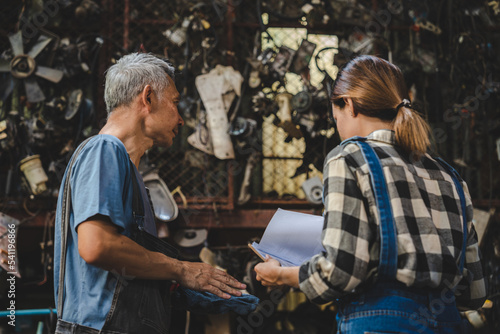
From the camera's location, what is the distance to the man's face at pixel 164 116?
2.15 m

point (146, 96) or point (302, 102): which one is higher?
point (302, 102)

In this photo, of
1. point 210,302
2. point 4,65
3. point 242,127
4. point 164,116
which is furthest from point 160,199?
point 210,302

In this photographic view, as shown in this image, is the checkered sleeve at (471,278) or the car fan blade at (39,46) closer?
the checkered sleeve at (471,278)

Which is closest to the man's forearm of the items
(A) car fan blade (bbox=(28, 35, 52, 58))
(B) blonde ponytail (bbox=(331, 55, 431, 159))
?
(B) blonde ponytail (bbox=(331, 55, 431, 159))

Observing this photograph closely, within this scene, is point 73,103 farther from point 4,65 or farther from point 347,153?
point 347,153

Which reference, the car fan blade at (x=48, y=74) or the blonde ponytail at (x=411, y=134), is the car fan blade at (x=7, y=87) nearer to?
the car fan blade at (x=48, y=74)

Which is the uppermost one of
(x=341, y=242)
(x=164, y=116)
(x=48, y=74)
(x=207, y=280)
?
(x=48, y=74)

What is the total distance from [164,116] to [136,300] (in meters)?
0.78

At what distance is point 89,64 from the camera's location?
525 cm

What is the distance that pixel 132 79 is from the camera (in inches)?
82.7

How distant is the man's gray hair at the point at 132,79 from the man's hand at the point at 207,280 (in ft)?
2.32

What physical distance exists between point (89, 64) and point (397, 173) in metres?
4.33

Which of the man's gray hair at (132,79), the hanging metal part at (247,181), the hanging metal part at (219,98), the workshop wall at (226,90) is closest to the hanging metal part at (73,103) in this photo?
the workshop wall at (226,90)

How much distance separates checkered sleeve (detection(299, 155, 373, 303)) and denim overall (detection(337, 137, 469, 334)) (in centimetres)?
5
